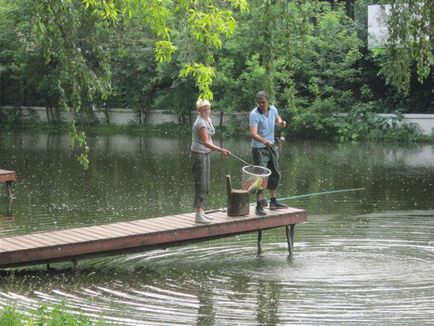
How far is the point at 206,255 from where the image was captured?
13.0 m

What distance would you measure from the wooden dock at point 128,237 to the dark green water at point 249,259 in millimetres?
291

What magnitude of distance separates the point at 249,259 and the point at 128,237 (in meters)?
1.74

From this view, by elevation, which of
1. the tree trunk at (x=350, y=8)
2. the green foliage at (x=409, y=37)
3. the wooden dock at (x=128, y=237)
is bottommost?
the wooden dock at (x=128, y=237)

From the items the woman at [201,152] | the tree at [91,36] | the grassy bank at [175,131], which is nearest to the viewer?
the tree at [91,36]

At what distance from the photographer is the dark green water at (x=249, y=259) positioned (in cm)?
1002

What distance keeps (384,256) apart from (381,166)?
11308 millimetres

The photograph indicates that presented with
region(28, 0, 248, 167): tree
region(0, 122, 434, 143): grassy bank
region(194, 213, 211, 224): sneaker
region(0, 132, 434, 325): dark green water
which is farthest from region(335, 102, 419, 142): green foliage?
region(28, 0, 248, 167): tree

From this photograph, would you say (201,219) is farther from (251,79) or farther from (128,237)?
(251,79)

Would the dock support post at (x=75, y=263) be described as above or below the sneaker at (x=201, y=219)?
below

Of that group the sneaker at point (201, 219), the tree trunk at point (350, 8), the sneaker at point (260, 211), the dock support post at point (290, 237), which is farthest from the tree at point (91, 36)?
the tree trunk at point (350, 8)

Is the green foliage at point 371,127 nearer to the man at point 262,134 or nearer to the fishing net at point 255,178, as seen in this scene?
the man at point 262,134

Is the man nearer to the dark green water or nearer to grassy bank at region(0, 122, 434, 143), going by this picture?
the dark green water

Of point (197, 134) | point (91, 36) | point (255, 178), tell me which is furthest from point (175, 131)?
point (91, 36)

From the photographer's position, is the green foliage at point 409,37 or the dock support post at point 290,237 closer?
the green foliage at point 409,37
